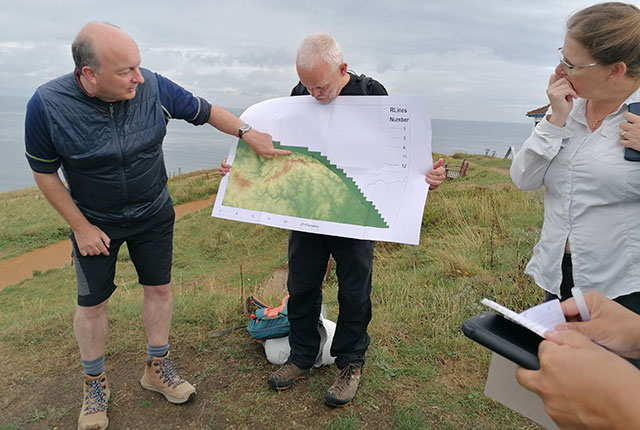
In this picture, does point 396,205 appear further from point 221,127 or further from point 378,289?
point 378,289

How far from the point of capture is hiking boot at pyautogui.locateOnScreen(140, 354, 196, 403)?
10.6 ft

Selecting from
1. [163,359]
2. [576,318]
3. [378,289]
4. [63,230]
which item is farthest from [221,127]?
[63,230]

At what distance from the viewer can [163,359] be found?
11.0 feet

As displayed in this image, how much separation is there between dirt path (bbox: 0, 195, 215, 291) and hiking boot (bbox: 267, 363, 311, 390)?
13.1 meters

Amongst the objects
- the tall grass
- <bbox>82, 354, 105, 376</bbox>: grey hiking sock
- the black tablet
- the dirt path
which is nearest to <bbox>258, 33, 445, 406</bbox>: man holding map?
<bbox>82, 354, 105, 376</bbox>: grey hiking sock

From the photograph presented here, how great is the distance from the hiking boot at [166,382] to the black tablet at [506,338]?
2519mm

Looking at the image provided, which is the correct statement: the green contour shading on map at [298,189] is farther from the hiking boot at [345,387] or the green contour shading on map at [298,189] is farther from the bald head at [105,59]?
the hiking boot at [345,387]

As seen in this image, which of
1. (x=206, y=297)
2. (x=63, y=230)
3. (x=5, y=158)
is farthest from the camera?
(x=5, y=158)

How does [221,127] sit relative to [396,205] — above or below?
above

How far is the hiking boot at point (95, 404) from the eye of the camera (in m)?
3.01

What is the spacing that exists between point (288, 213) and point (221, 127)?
0.77 m

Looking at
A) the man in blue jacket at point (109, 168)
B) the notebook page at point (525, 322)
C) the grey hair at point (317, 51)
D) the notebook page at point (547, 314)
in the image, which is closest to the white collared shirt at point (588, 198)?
the notebook page at point (547, 314)

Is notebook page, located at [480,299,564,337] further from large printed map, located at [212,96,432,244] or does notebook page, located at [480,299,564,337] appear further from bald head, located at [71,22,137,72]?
bald head, located at [71,22,137,72]

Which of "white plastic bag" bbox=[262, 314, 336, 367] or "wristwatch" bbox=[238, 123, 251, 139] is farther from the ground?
"wristwatch" bbox=[238, 123, 251, 139]
